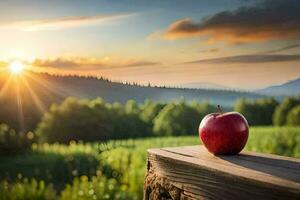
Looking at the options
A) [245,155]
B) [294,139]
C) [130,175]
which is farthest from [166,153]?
[294,139]

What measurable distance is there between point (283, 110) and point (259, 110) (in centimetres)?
20

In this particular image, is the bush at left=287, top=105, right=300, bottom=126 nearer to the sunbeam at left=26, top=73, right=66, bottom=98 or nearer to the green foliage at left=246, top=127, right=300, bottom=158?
the green foliage at left=246, top=127, right=300, bottom=158

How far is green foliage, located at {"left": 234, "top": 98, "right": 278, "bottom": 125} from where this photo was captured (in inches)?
177

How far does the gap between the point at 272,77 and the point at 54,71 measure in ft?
6.04

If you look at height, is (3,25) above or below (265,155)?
above

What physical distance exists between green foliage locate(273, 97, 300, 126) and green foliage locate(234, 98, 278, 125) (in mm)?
42

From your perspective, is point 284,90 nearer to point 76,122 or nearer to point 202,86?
point 202,86

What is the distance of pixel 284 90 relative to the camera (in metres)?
4.54

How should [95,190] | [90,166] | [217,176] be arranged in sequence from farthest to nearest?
[90,166], [95,190], [217,176]

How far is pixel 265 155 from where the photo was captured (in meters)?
2.00

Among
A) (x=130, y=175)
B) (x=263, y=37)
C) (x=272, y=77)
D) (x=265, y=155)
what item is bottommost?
(x=130, y=175)

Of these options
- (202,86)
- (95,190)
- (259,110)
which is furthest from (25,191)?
(259,110)

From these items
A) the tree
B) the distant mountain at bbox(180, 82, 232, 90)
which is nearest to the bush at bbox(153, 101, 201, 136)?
the distant mountain at bbox(180, 82, 232, 90)

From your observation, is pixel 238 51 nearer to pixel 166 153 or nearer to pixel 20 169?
pixel 20 169
